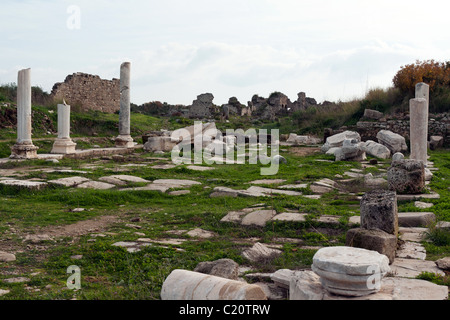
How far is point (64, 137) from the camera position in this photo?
14.8 m

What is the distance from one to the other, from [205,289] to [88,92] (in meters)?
27.2

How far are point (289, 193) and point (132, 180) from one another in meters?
3.44

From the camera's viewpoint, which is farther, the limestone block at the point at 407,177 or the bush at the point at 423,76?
the bush at the point at 423,76

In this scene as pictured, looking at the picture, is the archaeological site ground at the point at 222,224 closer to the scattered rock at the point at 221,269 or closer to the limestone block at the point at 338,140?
the scattered rock at the point at 221,269

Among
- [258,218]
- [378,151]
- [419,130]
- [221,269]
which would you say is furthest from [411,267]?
[378,151]

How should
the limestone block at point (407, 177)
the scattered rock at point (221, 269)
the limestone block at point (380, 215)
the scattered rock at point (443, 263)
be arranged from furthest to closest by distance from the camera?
the limestone block at point (407, 177), the limestone block at point (380, 215), the scattered rock at point (443, 263), the scattered rock at point (221, 269)

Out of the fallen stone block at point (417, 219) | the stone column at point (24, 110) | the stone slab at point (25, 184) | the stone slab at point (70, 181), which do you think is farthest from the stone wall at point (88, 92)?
the fallen stone block at point (417, 219)

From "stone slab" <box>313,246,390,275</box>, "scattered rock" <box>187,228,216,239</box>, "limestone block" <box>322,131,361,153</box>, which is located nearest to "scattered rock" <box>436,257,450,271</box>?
"stone slab" <box>313,246,390,275</box>

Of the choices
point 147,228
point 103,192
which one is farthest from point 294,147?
point 147,228

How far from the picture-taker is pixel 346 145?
1426cm

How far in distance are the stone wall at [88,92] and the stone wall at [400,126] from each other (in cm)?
1490

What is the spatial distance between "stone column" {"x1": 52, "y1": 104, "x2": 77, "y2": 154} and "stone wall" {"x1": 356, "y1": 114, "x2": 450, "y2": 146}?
11492mm

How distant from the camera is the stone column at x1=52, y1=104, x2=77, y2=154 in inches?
570

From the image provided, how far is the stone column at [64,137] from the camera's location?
47.5 ft
